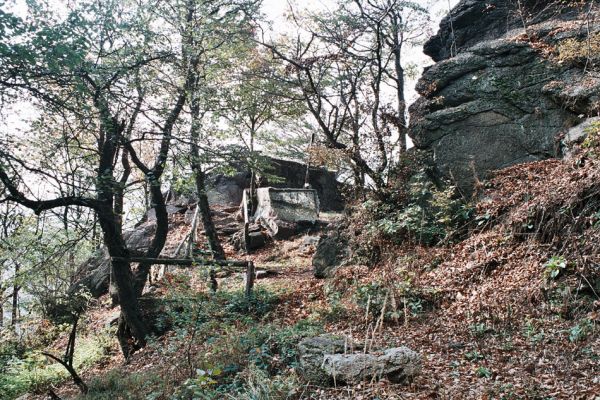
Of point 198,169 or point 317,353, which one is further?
point 198,169

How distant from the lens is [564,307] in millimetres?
5574

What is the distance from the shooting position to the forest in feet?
15.9

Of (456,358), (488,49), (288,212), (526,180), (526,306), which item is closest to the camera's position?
(456,358)

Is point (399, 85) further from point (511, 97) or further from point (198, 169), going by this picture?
point (198, 169)

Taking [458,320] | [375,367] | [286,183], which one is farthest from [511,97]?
[286,183]

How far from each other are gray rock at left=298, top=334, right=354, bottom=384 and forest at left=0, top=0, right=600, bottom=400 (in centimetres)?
3

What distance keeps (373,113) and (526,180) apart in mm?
4842

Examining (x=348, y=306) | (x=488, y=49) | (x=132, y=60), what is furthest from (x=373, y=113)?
(x=132, y=60)

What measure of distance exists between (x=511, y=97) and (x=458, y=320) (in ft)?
19.2

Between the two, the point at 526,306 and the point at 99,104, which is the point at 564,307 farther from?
the point at 99,104

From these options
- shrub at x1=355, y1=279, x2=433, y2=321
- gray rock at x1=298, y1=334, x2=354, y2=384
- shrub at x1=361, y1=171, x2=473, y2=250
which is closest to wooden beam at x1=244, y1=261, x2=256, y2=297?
shrub at x1=355, y1=279, x2=433, y2=321

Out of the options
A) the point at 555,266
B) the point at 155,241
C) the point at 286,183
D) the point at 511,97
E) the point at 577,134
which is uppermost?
the point at 511,97

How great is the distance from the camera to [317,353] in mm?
5344

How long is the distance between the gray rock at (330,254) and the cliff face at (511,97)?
3043 millimetres
